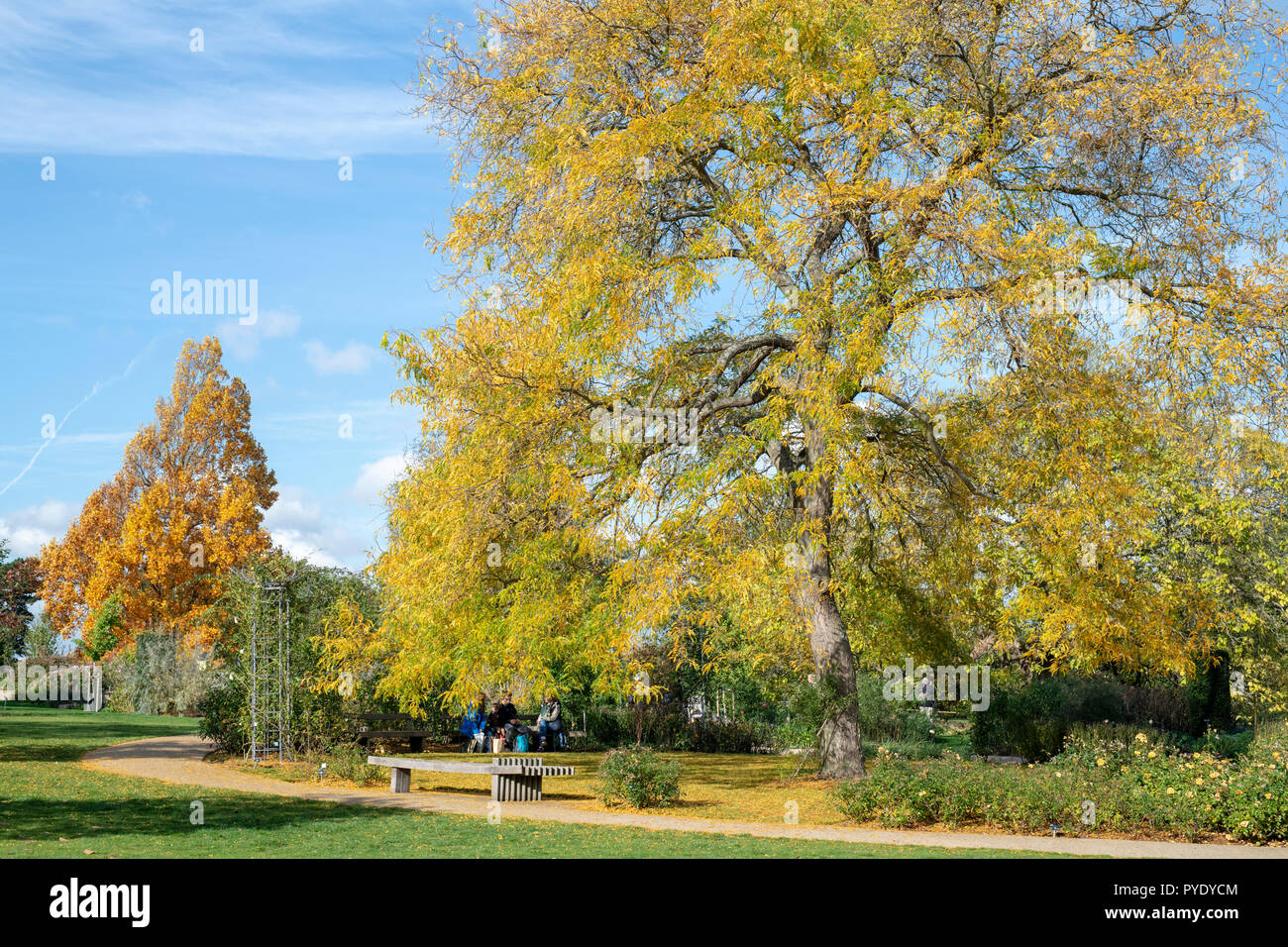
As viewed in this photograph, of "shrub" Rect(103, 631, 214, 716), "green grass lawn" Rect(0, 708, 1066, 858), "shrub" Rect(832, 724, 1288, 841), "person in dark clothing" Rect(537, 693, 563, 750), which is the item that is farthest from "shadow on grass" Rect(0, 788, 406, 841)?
"shrub" Rect(103, 631, 214, 716)

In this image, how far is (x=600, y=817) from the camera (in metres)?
13.5

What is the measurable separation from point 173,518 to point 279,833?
35.8 meters

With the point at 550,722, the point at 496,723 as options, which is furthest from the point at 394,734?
the point at 550,722

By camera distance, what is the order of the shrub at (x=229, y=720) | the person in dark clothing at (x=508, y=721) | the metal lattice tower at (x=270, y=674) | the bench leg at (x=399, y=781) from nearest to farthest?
the bench leg at (x=399, y=781), the metal lattice tower at (x=270, y=674), the shrub at (x=229, y=720), the person in dark clothing at (x=508, y=721)

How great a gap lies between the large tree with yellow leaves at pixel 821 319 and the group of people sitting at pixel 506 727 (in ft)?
19.8

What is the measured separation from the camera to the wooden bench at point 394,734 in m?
22.0

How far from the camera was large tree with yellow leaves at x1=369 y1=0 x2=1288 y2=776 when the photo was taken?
50.4ft

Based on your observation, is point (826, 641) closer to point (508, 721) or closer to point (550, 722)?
point (508, 721)

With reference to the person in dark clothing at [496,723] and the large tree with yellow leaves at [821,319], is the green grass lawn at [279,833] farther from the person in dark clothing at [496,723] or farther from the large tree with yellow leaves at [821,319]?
the person in dark clothing at [496,723]

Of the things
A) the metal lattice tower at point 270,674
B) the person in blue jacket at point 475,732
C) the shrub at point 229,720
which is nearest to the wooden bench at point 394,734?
the person in blue jacket at point 475,732

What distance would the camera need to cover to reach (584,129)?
17.2 meters

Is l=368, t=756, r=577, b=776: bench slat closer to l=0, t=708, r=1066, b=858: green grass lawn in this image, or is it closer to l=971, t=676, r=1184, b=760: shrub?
l=0, t=708, r=1066, b=858: green grass lawn

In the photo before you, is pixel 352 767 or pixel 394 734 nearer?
pixel 352 767
